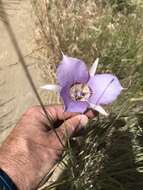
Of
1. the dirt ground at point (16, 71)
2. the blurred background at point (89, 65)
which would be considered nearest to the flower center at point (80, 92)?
the blurred background at point (89, 65)

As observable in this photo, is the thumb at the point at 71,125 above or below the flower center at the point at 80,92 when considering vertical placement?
below

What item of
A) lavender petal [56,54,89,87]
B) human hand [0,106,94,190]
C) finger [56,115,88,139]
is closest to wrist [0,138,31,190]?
human hand [0,106,94,190]

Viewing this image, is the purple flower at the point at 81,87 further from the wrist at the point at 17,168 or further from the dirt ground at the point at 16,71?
the dirt ground at the point at 16,71

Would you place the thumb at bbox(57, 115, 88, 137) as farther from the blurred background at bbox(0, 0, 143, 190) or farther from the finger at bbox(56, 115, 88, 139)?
the blurred background at bbox(0, 0, 143, 190)

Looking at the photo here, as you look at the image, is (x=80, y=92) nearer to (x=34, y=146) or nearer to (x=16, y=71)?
(x=34, y=146)

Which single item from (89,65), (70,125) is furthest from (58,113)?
(89,65)
